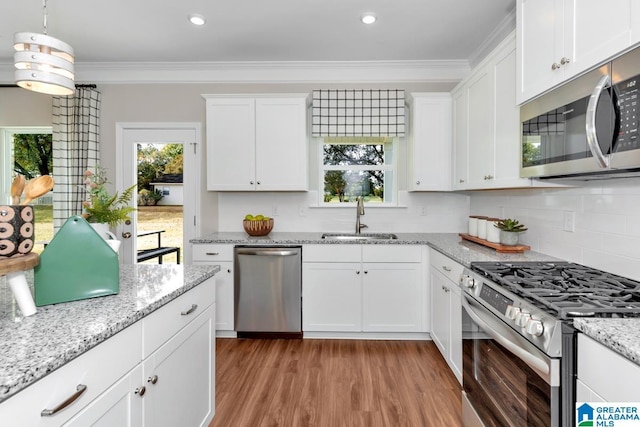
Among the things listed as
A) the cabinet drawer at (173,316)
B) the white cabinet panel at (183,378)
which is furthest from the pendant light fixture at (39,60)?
the white cabinet panel at (183,378)

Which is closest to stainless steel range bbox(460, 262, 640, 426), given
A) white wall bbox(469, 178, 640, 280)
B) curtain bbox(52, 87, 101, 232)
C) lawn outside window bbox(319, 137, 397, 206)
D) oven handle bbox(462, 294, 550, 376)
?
oven handle bbox(462, 294, 550, 376)

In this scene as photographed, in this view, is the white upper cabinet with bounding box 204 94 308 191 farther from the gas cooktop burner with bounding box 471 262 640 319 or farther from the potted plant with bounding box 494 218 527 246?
the gas cooktop burner with bounding box 471 262 640 319

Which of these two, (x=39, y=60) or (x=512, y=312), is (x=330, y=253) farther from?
(x=39, y=60)

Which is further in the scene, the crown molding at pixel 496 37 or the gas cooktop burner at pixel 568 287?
the crown molding at pixel 496 37

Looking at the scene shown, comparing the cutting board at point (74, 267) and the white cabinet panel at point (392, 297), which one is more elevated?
the cutting board at point (74, 267)

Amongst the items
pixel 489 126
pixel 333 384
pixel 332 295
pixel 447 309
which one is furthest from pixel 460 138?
pixel 333 384

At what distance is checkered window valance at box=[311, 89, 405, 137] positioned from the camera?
3.59m

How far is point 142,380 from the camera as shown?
47.1 inches

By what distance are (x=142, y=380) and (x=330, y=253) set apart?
83.8 inches

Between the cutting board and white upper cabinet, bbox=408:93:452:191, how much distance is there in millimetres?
2818

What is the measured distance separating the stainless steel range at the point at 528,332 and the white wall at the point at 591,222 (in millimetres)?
101

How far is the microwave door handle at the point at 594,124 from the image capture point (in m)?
1.33

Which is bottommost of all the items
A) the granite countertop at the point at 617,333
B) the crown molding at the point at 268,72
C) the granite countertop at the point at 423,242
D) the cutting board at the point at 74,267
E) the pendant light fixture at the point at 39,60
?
the granite countertop at the point at 617,333

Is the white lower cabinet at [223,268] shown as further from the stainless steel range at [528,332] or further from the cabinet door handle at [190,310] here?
the stainless steel range at [528,332]
